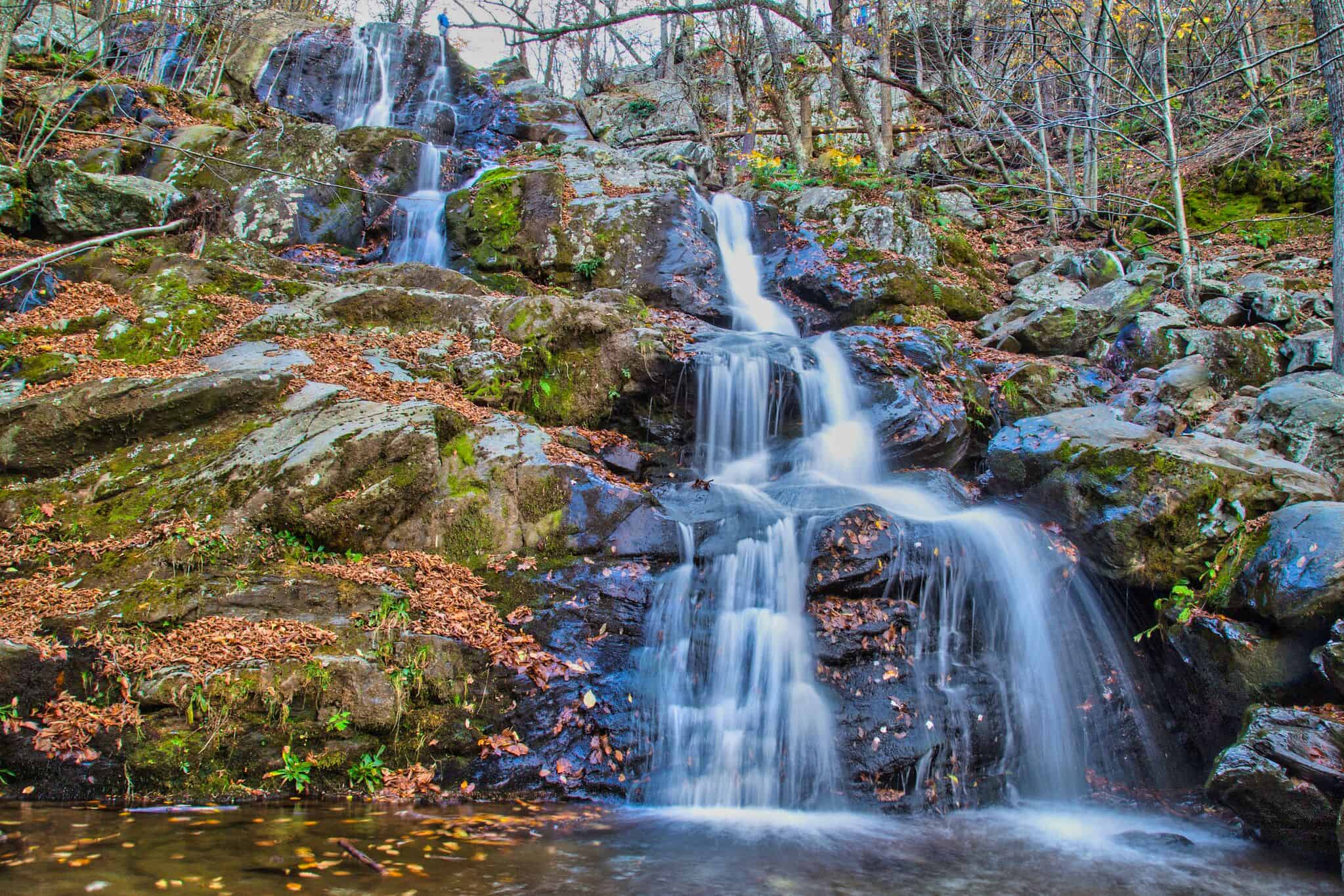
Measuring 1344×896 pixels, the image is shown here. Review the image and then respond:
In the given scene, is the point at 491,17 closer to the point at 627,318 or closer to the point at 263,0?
the point at 627,318

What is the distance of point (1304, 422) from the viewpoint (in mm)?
6820

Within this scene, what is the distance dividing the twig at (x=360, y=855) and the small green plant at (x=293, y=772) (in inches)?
36.8

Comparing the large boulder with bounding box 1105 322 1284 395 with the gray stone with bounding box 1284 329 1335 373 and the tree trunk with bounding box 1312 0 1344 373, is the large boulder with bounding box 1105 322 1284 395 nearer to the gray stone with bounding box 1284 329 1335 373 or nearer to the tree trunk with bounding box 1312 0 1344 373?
the gray stone with bounding box 1284 329 1335 373

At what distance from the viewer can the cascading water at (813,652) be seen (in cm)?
519

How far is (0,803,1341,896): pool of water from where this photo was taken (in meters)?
3.26

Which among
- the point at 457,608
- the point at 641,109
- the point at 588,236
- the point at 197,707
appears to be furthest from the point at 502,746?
the point at 641,109

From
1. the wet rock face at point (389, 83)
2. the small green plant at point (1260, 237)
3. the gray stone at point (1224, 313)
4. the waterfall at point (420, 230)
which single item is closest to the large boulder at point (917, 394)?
the gray stone at point (1224, 313)

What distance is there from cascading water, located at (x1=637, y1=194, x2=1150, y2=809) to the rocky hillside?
174 millimetres

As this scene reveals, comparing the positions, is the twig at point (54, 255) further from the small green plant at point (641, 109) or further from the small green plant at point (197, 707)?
the small green plant at point (641, 109)

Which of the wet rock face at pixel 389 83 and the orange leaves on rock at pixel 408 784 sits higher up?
the wet rock face at pixel 389 83

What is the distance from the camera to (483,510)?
6.49m

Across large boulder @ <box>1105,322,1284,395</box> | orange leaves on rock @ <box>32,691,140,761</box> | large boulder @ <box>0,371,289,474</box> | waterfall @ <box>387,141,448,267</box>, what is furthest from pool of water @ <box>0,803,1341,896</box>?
waterfall @ <box>387,141,448,267</box>

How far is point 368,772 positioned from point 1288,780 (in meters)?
5.47

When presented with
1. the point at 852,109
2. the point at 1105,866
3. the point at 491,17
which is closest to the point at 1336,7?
the point at 1105,866
